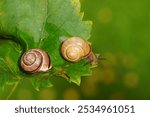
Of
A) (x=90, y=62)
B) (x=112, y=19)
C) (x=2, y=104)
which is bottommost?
(x=2, y=104)

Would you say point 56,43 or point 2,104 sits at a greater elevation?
point 56,43

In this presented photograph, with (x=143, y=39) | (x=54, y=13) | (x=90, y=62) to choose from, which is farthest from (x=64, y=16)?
(x=143, y=39)

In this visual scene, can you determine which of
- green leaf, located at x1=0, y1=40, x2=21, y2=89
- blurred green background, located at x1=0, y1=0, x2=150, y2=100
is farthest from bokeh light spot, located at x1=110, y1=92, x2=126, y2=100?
green leaf, located at x1=0, y1=40, x2=21, y2=89

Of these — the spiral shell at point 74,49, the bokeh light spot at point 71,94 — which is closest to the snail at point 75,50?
the spiral shell at point 74,49

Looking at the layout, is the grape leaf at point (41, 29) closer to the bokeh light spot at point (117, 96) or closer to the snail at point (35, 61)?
the snail at point (35, 61)

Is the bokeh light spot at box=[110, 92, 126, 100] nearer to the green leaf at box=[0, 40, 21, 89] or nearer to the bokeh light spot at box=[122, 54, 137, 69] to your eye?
the bokeh light spot at box=[122, 54, 137, 69]

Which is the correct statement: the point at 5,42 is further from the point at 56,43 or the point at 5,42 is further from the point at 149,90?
the point at 149,90

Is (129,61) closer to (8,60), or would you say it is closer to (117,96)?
(117,96)
